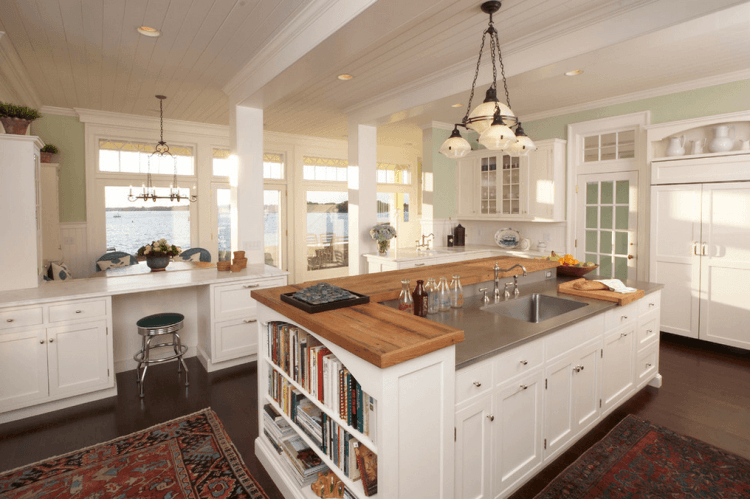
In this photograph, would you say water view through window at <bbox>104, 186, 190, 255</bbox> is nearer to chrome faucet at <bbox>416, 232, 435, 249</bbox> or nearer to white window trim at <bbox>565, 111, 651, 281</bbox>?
chrome faucet at <bbox>416, 232, 435, 249</bbox>

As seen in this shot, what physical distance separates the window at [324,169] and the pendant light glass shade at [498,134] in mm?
5400

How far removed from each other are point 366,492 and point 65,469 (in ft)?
6.28

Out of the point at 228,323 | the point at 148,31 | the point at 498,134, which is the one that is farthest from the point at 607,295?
the point at 148,31

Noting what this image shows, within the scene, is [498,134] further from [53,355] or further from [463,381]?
[53,355]

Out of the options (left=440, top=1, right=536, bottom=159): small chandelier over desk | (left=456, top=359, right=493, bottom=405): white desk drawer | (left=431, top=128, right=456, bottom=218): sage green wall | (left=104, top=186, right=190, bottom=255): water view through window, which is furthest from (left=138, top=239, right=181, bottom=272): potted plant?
(left=431, top=128, right=456, bottom=218): sage green wall

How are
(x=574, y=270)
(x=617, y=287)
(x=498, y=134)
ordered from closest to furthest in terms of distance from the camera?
(x=498, y=134) → (x=617, y=287) → (x=574, y=270)

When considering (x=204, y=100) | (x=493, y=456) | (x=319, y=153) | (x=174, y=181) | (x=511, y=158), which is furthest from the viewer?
(x=319, y=153)

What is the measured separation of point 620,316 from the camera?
2740 mm

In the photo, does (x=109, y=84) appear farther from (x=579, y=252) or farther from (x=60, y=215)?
(x=579, y=252)

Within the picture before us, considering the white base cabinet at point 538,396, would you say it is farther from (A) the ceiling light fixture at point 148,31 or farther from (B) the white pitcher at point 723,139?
(A) the ceiling light fixture at point 148,31

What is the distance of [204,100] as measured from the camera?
16.5 ft

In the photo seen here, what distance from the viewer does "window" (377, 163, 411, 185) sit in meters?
8.28

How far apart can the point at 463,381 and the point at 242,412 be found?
1963mm

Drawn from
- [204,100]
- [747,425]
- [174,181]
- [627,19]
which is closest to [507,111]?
[627,19]
